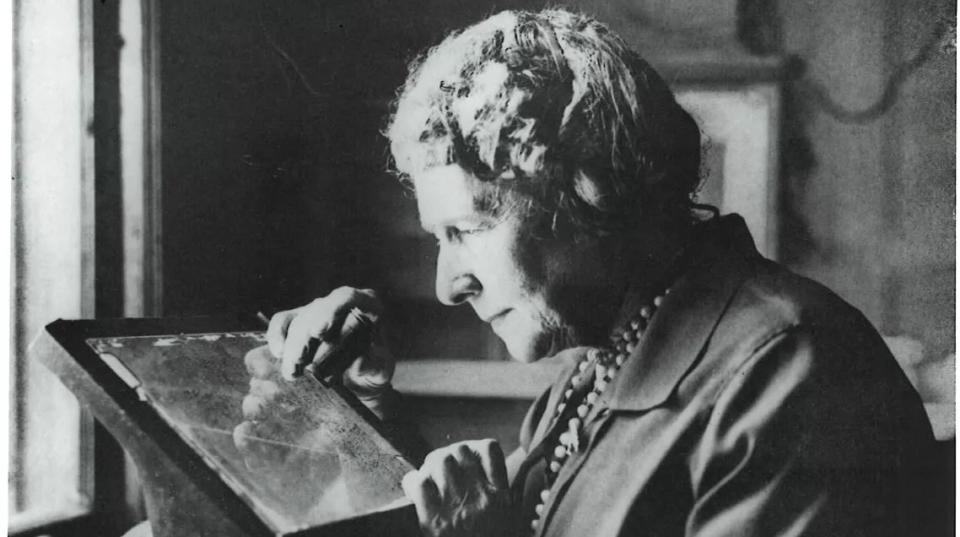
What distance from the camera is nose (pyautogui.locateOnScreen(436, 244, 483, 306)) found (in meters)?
0.86

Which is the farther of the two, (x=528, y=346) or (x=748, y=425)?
(x=528, y=346)

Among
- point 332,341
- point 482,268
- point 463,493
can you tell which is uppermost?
point 482,268

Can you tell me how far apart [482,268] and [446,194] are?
9 centimetres

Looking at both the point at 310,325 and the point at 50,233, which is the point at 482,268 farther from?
the point at 50,233

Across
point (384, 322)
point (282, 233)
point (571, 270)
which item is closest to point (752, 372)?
point (571, 270)

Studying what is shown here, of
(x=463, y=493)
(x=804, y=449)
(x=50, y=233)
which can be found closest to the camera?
(x=804, y=449)

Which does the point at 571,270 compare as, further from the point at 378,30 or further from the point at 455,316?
the point at 378,30

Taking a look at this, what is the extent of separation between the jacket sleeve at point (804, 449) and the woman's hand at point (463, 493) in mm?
212

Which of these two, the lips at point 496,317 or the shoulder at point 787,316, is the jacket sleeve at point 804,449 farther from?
the lips at point 496,317

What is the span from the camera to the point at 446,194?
83cm

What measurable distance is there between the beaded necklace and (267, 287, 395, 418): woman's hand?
0.72ft

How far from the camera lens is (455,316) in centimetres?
92

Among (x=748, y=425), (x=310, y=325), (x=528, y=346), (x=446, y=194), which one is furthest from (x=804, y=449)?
(x=310, y=325)

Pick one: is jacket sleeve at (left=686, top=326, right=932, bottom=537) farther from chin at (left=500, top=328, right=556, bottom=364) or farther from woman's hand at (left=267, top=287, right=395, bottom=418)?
woman's hand at (left=267, top=287, right=395, bottom=418)
